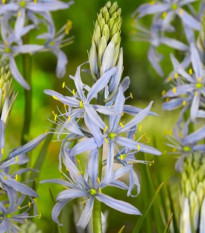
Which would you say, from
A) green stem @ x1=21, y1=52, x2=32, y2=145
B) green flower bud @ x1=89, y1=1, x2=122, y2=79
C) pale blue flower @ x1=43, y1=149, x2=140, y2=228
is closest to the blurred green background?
green stem @ x1=21, y1=52, x2=32, y2=145

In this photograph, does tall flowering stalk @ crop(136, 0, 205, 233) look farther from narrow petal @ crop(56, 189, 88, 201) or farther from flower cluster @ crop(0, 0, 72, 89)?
flower cluster @ crop(0, 0, 72, 89)

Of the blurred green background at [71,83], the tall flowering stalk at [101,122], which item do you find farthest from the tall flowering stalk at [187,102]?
the blurred green background at [71,83]

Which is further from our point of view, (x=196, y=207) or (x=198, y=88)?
(x=198, y=88)

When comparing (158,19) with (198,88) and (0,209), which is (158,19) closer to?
(198,88)

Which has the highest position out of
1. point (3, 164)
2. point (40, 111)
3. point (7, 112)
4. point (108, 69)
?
point (108, 69)

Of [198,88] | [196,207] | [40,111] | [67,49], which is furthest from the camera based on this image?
[67,49]

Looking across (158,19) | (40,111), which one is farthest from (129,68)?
(158,19)
